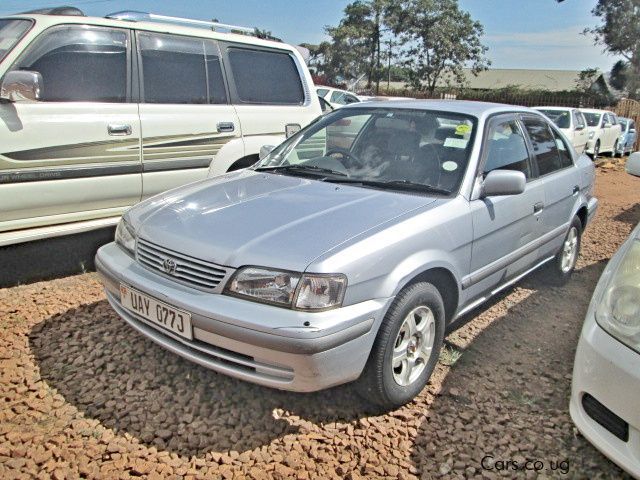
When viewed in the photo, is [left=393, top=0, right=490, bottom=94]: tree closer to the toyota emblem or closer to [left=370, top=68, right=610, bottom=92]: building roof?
[left=370, top=68, right=610, bottom=92]: building roof

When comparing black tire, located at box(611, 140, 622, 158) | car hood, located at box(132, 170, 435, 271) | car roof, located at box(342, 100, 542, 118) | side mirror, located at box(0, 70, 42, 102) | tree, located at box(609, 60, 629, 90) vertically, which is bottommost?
black tire, located at box(611, 140, 622, 158)

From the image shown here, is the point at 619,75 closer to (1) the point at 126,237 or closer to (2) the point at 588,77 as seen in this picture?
(2) the point at 588,77

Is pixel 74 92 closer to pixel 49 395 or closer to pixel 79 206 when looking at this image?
pixel 79 206

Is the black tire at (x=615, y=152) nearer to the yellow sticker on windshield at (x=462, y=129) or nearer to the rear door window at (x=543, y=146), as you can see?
the rear door window at (x=543, y=146)

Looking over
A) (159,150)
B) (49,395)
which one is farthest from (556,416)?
(159,150)

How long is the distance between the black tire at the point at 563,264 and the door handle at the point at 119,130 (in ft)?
12.1

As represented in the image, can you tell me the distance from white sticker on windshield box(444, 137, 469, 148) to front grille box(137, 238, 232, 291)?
1695mm

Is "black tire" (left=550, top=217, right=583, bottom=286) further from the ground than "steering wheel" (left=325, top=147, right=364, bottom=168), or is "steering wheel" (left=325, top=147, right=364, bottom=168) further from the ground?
"steering wheel" (left=325, top=147, right=364, bottom=168)

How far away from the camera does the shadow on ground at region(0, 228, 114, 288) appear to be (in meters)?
3.80

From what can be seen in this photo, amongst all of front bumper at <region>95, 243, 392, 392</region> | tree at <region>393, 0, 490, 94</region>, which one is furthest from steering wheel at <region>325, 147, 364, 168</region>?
tree at <region>393, 0, 490, 94</region>

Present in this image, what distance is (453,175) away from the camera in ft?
10.1

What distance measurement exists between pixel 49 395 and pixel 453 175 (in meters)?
2.53

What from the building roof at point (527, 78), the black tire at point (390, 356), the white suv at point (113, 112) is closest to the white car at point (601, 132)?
the white suv at point (113, 112)

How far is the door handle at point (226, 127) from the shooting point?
4699mm
